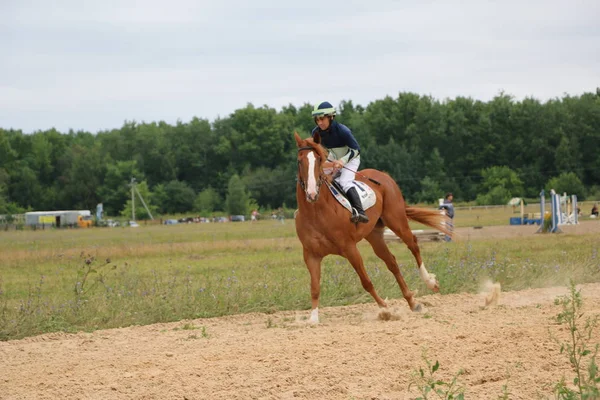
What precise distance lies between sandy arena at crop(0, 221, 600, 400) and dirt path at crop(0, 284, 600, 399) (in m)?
0.01

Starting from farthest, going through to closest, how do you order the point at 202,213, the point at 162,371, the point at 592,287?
1. the point at 202,213
2. the point at 592,287
3. the point at 162,371

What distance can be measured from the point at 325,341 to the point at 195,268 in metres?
14.3

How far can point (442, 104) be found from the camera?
10912 centimetres

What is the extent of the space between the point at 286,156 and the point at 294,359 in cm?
10531

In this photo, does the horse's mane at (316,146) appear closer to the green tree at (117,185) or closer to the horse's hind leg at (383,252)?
the horse's hind leg at (383,252)

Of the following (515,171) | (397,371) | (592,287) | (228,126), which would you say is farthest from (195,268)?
(228,126)

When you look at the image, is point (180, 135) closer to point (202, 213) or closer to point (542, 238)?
point (202, 213)

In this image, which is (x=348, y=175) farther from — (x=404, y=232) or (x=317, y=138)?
(x=404, y=232)

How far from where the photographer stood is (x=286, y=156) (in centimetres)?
11256

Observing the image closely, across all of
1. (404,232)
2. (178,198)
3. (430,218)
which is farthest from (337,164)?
(178,198)

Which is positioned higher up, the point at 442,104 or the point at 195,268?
the point at 442,104

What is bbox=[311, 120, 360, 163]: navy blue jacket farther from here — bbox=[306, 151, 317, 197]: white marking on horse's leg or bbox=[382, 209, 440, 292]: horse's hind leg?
bbox=[382, 209, 440, 292]: horse's hind leg

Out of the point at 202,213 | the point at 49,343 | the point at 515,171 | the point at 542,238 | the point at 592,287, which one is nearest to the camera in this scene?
the point at 49,343

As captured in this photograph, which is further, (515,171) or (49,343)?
(515,171)
